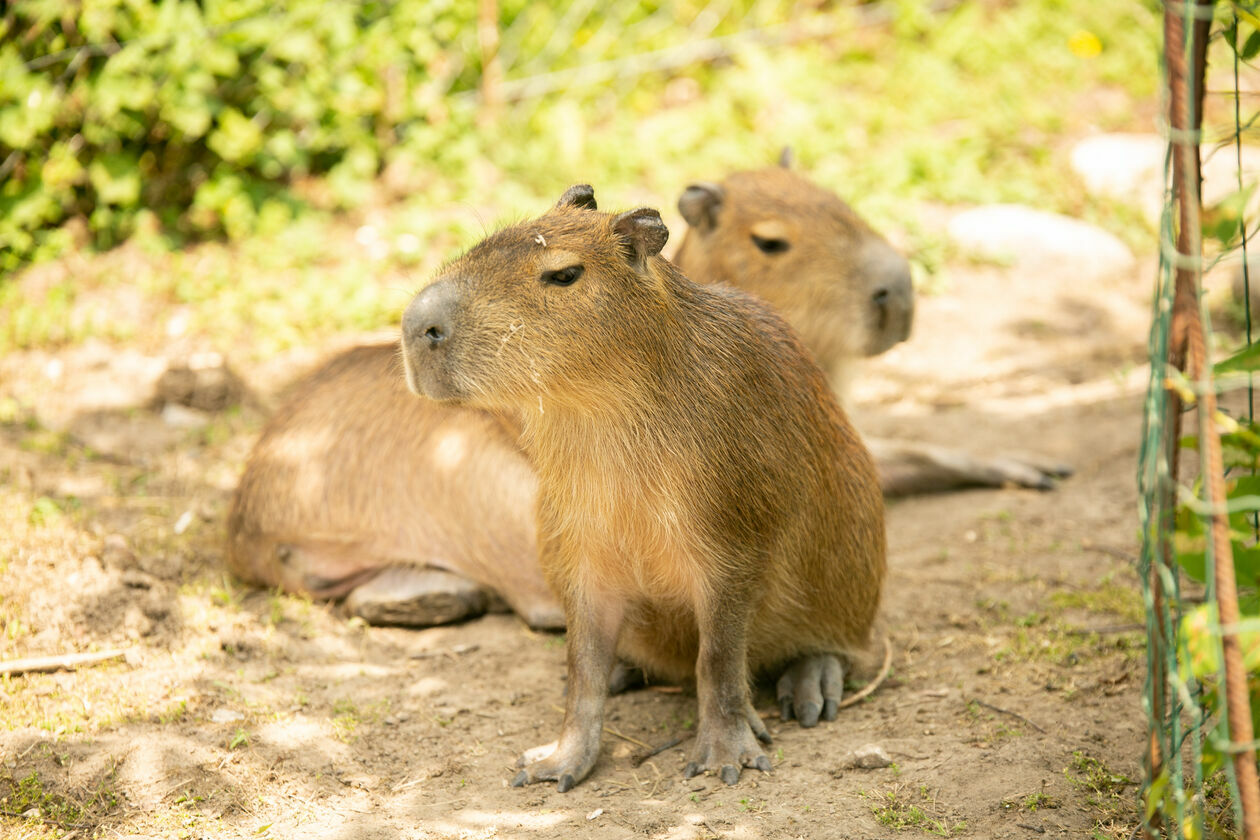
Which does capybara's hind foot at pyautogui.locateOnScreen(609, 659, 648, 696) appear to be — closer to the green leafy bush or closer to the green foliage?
the green foliage

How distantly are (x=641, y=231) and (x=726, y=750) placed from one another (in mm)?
1190

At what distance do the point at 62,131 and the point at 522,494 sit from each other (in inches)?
141

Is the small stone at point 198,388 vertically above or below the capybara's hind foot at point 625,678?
above

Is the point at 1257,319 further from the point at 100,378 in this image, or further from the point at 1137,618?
the point at 100,378

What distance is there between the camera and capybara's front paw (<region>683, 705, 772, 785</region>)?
2.66 m

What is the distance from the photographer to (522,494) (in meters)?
3.48

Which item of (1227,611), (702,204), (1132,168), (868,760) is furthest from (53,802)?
(1132,168)

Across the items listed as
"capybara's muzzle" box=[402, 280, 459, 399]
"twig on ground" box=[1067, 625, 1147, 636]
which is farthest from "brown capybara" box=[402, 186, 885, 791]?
"twig on ground" box=[1067, 625, 1147, 636]

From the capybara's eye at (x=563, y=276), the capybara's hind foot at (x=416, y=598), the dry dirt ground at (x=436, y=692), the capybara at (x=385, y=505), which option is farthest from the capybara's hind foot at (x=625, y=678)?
the capybara's eye at (x=563, y=276)

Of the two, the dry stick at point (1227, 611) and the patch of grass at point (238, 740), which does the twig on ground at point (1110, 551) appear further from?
the patch of grass at point (238, 740)

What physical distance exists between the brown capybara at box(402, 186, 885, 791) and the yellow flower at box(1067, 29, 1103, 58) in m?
5.98

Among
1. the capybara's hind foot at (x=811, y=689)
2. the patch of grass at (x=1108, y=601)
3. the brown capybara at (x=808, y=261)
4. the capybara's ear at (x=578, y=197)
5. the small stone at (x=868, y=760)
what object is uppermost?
the brown capybara at (x=808, y=261)

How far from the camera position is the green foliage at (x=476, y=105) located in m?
5.57

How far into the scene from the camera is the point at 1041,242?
6617 mm
